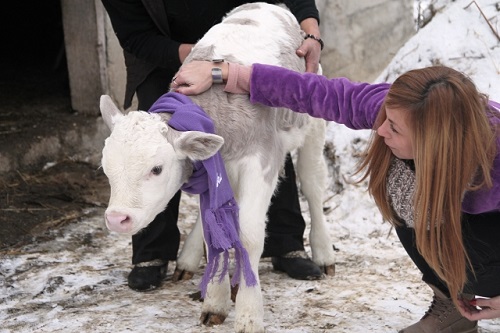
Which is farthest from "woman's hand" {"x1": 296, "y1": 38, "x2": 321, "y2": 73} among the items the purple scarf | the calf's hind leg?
the purple scarf

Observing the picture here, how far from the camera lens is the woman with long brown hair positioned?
115 inches

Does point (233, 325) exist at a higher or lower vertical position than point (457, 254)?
lower

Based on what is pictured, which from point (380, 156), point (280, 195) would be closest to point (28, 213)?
point (280, 195)

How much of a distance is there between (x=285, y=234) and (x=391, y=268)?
667 mm

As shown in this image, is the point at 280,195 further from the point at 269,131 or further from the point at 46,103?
the point at 46,103

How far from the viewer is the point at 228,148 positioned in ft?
12.2

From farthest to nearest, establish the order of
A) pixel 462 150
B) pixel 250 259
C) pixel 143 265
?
pixel 143 265, pixel 250 259, pixel 462 150

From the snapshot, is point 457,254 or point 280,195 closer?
point 457,254

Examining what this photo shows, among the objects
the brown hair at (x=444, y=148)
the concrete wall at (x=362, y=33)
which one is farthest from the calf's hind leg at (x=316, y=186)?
the concrete wall at (x=362, y=33)

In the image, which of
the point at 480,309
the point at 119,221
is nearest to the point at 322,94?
the point at 119,221

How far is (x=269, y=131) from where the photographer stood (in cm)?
388

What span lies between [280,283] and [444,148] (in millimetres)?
1924

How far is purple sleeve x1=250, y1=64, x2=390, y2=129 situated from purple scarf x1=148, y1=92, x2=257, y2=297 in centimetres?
32

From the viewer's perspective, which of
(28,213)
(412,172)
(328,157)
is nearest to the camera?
(412,172)
